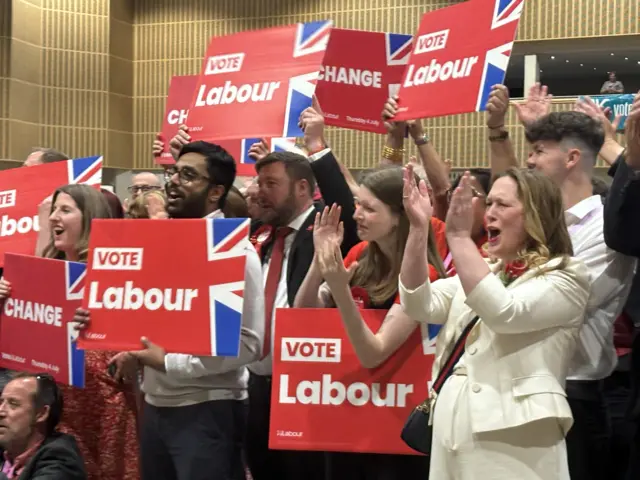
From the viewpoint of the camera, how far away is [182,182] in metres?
3.04

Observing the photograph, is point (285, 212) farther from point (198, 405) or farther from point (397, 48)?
point (397, 48)

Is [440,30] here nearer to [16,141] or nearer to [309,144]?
[309,144]

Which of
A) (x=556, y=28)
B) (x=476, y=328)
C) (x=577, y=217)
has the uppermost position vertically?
(x=556, y=28)

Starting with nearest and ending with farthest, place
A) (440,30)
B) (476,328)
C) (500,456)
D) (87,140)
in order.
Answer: (500,456), (476,328), (440,30), (87,140)

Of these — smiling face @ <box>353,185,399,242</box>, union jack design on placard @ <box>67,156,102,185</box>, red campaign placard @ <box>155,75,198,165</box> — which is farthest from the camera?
red campaign placard @ <box>155,75,198,165</box>

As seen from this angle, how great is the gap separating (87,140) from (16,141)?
1.14 meters

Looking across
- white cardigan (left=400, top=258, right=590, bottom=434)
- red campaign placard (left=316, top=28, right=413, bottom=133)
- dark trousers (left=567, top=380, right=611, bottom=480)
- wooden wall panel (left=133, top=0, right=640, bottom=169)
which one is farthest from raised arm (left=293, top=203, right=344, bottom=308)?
wooden wall panel (left=133, top=0, right=640, bottom=169)

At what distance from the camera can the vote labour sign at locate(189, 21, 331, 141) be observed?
3.69 m

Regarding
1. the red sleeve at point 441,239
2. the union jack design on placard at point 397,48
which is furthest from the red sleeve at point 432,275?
the union jack design on placard at point 397,48

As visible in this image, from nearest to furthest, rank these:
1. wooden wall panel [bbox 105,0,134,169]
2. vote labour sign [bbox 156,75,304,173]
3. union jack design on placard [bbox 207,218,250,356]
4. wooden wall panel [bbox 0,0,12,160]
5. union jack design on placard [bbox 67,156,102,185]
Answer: union jack design on placard [bbox 207,218,250,356] → union jack design on placard [bbox 67,156,102,185] → vote labour sign [bbox 156,75,304,173] → wooden wall panel [bbox 0,0,12,160] → wooden wall panel [bbox 105,0,134,169]

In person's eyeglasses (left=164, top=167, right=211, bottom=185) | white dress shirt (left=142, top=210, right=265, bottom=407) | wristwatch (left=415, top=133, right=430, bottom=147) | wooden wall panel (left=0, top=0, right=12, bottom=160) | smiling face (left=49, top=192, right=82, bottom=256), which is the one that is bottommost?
white dress shirt (left=142, top=210, right=265, bottom=407)

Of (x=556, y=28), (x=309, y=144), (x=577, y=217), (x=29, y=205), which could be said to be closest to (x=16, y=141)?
(x=556, y=28)

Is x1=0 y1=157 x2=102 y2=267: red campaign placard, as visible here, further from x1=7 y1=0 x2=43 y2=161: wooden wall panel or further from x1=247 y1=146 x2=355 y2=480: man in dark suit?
x1=7 y1=0 x2=43 y2=161: wooden wall panel

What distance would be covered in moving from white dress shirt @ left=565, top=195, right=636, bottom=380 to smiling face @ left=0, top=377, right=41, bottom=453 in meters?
1.97
